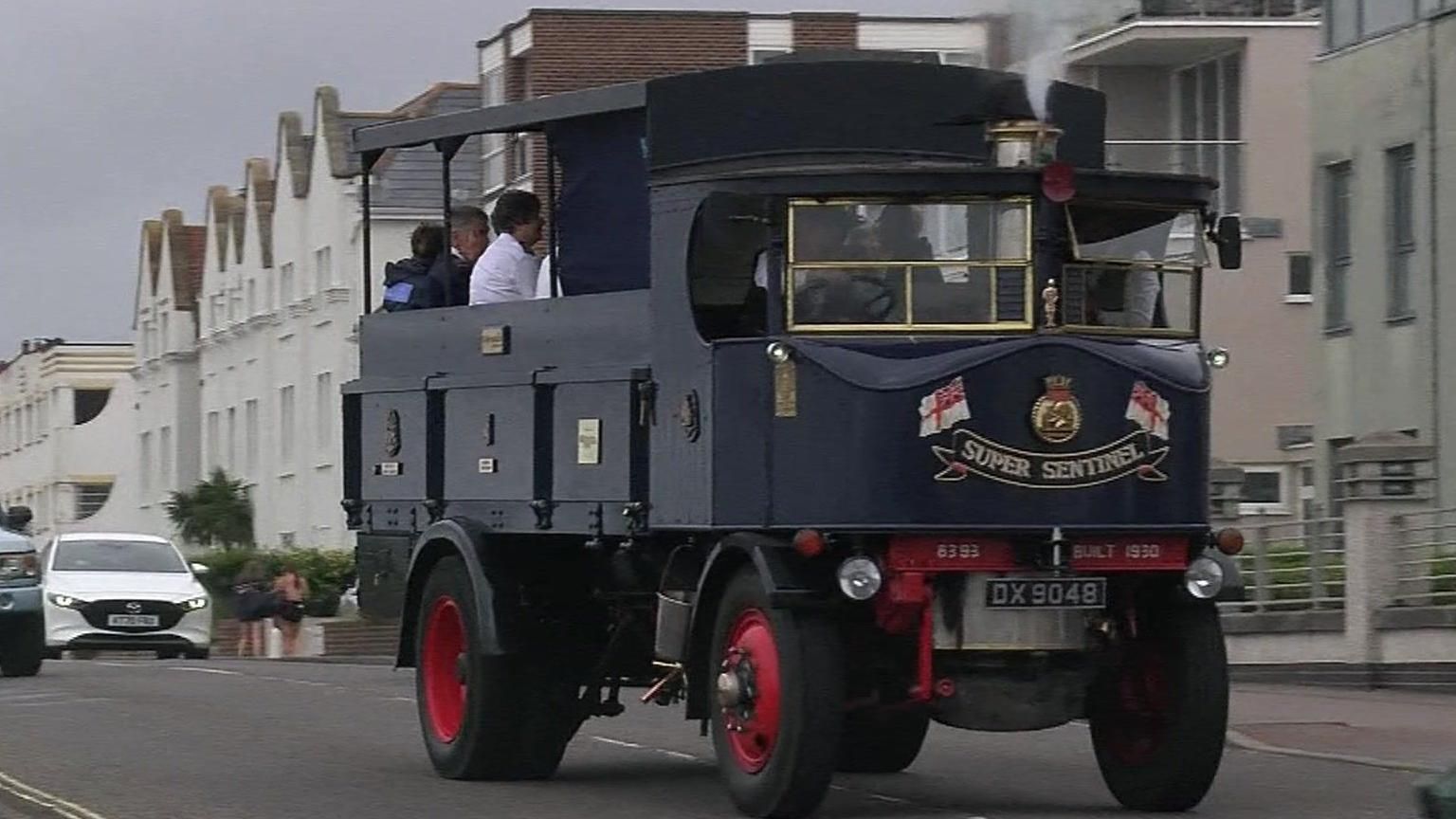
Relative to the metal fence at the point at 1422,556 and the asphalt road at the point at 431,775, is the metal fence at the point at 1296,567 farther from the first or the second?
the asphalt road at the point at 431,775

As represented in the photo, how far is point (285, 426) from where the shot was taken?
6788cm

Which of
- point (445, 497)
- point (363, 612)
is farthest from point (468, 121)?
point (363, 612)

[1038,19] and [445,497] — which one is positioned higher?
[1038,19]

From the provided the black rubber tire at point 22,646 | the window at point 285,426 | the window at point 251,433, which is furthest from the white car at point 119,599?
the window at point 251,433

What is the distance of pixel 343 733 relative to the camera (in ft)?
62.5

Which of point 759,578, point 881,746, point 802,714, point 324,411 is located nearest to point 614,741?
point 881,746

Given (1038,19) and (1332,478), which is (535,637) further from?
(1332,478)

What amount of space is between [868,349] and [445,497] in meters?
3.77

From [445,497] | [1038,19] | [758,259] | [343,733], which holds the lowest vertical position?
[343,733]

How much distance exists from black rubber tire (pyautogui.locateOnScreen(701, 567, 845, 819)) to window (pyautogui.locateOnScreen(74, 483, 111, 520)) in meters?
86.4

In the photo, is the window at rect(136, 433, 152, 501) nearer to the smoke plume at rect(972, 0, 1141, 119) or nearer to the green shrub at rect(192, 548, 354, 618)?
the green shrub at rect(192, 548, 354, 618)

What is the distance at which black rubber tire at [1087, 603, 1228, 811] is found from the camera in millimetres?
13422

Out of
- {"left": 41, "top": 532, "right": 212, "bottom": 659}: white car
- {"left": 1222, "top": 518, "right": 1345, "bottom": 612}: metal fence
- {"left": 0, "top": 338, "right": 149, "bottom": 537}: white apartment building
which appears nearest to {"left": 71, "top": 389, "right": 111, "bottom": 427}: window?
{"left": 0, "top": 338, "right": 149, "bottom": 537}: white apartment building

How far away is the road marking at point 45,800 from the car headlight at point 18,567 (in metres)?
10.8
